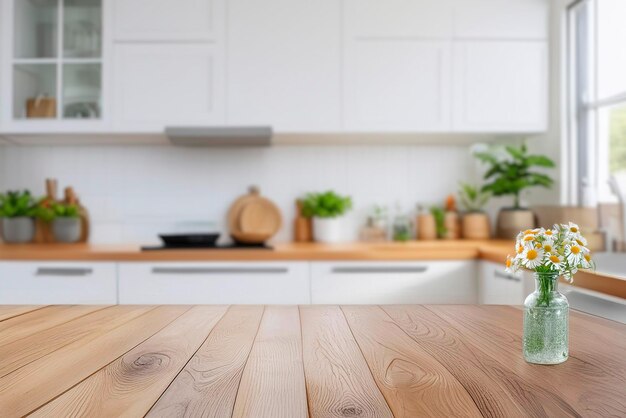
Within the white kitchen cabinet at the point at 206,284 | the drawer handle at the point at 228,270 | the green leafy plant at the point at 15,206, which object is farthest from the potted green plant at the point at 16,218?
Answer: the drawer handle at the point at 228,270

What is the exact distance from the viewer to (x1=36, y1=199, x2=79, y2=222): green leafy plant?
3450 mm

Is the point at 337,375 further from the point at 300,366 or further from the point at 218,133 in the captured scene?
the point at 218,133

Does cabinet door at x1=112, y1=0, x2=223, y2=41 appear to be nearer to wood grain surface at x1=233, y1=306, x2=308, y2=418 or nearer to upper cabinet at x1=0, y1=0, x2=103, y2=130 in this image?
upper cabinet at x1=0, y1=0, x2=103, y2=130

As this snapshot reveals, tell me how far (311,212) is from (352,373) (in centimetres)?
272

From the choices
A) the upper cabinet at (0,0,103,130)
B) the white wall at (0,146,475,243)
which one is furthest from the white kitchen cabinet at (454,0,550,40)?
the upper cabinet at (0,0,103,130)

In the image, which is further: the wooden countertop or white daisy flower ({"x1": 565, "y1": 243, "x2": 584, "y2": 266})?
the wooden countertop

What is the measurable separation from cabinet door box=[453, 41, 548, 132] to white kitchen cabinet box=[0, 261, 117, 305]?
199cm

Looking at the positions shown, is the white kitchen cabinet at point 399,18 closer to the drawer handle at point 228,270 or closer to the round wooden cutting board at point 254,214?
the round wooden cutting board at point 254,214

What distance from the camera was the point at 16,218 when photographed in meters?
3.45

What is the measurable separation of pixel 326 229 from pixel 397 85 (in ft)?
2.96

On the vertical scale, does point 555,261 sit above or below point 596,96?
below

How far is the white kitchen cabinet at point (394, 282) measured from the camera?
119 inches

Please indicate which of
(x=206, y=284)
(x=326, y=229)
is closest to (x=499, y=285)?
(x=326, y=229)

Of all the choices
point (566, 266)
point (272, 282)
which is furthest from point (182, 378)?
point (272, 282)
